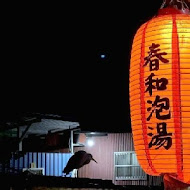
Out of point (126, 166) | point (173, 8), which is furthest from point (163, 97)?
point (126, 166)

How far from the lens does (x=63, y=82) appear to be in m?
22.3

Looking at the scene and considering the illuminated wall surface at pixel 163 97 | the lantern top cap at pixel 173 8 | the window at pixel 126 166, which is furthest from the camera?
the window at pixel 126 166

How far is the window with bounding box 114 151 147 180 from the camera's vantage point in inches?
741

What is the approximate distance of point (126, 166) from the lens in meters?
19.0

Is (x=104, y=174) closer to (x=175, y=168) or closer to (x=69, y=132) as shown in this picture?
(x=69, y=132)

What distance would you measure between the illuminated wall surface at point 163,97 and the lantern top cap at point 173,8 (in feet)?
0.53

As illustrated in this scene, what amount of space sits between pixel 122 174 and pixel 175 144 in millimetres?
14795

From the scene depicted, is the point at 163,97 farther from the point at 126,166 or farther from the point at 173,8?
the point at 126,166

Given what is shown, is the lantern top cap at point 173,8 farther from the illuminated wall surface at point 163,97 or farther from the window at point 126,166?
the window at point 126,166

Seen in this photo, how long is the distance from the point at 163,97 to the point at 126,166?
14.6 m

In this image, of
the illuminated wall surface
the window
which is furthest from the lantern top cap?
the window

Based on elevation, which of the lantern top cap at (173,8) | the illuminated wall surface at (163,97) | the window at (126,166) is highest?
the lantern top cap at (173,8)

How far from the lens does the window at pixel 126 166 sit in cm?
1882

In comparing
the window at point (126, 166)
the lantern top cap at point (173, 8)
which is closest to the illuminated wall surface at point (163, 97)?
the lantern top cap at point (173, 8)
